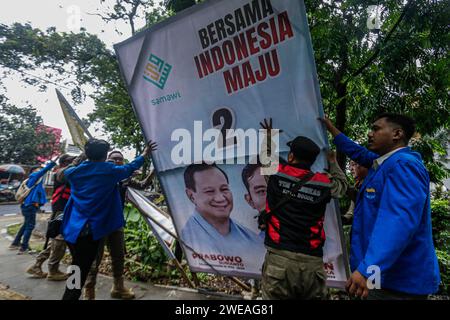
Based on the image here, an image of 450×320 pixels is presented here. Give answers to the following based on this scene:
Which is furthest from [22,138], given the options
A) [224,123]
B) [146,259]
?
[224,123]

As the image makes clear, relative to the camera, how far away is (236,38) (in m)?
2.62

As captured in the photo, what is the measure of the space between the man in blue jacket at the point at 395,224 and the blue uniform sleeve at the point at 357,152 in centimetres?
33

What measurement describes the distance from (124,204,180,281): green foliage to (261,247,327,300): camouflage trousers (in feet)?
9.44

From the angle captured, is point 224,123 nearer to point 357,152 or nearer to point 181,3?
point 357,152

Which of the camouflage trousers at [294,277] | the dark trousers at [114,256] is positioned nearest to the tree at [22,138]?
the dark trousers at [114,256]

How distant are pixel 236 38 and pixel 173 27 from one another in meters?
0.71

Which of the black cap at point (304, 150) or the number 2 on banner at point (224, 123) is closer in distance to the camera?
the black cap at point (304, 150)

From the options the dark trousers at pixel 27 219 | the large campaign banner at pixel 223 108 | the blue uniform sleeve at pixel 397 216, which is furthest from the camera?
the dark trousers at pixel 27 219

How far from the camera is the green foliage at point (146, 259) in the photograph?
4.62 m

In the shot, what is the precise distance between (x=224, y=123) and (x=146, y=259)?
3079 mm

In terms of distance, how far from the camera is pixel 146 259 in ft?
15.9

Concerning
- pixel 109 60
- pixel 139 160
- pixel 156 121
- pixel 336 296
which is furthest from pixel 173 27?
pixel 109 60

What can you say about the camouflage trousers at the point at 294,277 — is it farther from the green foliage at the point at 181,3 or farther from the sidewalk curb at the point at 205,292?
the green foliage at the point at 181,3
